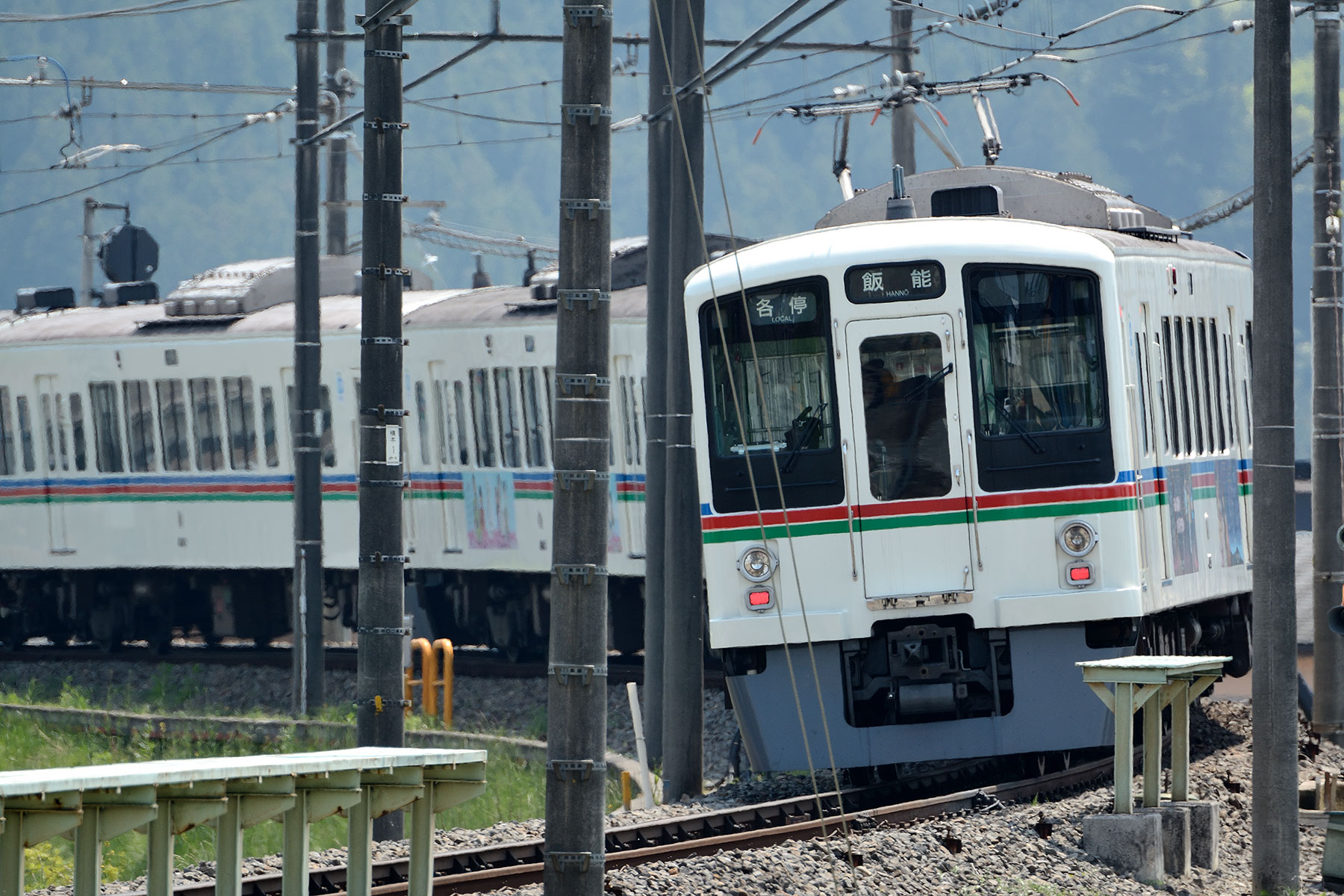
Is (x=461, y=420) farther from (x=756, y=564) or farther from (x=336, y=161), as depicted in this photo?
(x=336, y=161)

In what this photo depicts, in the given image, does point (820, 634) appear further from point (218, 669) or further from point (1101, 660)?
point (218, 669)

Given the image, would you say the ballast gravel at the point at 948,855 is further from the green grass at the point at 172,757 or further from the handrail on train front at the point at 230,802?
the handrail on train front at the point at 230,802

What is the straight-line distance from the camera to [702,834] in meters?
10.4

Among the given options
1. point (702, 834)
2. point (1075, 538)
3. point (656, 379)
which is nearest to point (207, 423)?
point (656, 379)

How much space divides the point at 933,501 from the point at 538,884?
10.6 feet

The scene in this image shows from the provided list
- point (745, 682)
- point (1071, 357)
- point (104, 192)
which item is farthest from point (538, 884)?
point (104, 192)

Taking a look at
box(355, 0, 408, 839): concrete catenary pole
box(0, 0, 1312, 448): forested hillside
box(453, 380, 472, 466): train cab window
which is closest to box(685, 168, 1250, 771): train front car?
box(355, 0, 408, 839): concrete catenary pole

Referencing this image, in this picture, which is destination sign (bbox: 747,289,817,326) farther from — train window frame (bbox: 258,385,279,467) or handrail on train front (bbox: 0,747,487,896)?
train window frame (bbox: 258,385,279,467)

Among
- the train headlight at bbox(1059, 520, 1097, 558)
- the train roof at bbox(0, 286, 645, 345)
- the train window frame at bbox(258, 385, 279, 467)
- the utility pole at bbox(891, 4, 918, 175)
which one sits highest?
the utility pole at bbox(891, 4, 918, 175)

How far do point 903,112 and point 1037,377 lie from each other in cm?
1043

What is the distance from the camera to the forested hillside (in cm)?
10606

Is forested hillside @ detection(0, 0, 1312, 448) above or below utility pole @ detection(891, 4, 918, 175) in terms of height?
A: above

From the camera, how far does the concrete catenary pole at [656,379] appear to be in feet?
42.1

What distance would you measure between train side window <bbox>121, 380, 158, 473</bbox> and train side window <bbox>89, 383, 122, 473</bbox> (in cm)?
13
